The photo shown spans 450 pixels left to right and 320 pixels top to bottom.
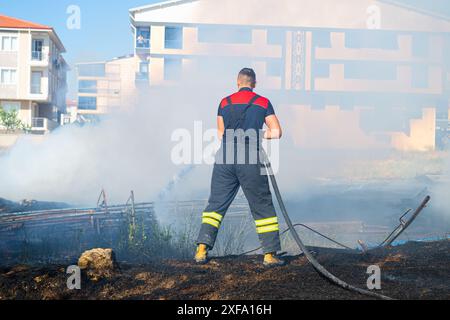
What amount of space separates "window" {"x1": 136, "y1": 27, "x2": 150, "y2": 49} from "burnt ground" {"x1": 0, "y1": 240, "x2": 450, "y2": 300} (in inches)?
1101

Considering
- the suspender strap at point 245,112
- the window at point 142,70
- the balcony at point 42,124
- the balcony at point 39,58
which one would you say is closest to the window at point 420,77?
the suspender strap at point 245,112

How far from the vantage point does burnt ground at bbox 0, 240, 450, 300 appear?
347cm

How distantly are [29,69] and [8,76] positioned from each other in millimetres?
1343

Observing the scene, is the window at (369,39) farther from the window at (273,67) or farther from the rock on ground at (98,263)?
the rock on ground at (98,263)

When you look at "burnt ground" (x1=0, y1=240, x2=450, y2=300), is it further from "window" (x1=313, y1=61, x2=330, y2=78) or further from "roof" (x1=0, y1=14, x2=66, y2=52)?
"roof" (x1=0, y1=14, x2=66, y2=52)

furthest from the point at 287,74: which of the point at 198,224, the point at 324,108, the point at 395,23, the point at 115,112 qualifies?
the point at 198,224

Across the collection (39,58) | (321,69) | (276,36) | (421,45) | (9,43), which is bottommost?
(421,45)

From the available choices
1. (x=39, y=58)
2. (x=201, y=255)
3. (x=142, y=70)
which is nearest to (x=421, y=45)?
(x=142, y=70)

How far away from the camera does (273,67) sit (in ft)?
99.2

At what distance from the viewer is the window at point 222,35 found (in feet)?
83.9

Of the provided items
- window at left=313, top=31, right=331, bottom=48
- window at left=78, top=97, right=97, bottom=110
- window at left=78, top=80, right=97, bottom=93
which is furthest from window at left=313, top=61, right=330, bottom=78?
window at left=78, top=80, right=97, bottom=93

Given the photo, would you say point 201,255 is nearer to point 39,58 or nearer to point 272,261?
point 272,261

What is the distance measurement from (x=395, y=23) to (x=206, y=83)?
8.86 metres

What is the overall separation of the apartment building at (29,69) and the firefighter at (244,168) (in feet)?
96.5
